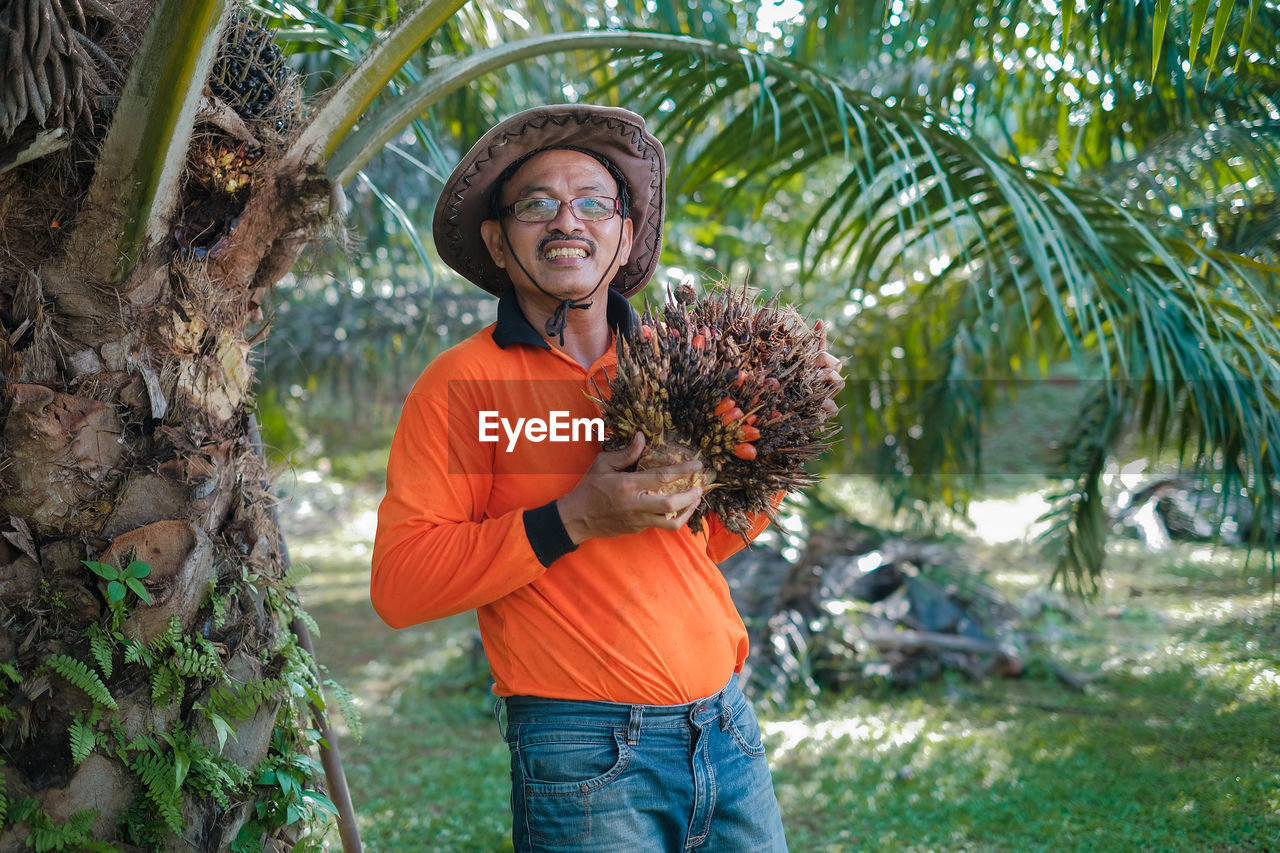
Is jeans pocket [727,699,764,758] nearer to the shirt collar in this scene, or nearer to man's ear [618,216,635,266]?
the shirt collar

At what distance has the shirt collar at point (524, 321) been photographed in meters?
1.90

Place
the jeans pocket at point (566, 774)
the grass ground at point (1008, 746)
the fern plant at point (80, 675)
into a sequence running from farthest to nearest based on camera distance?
the grass ground at point (1008, 746), the fern plant at point (80, 675), the jeans pocket at point (566, 774)

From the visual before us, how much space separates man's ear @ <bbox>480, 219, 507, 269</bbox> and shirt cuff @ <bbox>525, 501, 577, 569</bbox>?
66 cm

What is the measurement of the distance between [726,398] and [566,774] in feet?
2.50

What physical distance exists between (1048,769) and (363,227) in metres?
4.98

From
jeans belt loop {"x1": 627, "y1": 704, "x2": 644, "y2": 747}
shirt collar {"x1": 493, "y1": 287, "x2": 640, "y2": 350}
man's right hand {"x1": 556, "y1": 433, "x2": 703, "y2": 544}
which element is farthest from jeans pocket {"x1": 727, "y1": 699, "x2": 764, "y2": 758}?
shirt collar {"x1": 493, "y1": 287, "x2": 640, "y2": 350}

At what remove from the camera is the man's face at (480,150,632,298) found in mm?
1910

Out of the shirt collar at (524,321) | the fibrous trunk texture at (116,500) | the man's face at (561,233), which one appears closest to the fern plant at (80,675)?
the fibrous trunk texture at (116,500)

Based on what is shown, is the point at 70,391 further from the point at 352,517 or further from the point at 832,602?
the point at 352,517

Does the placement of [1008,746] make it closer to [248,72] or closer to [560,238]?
[560,238]

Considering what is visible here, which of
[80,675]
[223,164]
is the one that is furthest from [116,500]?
[223,164]

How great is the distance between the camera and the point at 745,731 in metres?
1.95

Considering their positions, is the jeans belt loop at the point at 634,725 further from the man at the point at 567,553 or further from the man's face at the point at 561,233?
the man's face at the point at 561,233

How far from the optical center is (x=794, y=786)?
4223mm
